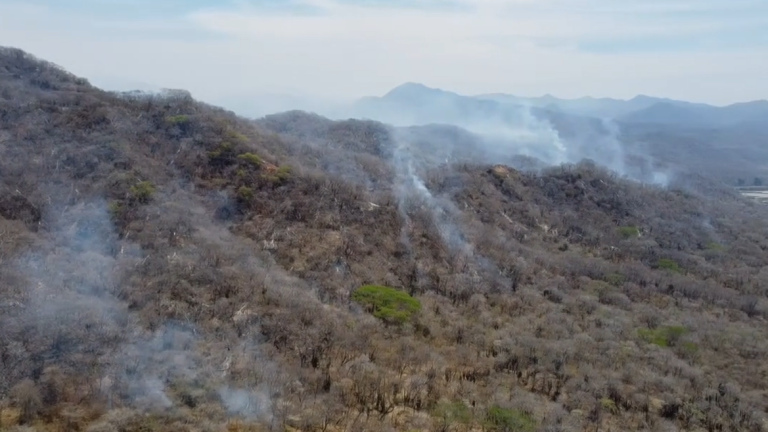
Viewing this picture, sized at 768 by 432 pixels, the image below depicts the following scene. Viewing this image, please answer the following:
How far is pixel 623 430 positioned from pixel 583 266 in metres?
12.1

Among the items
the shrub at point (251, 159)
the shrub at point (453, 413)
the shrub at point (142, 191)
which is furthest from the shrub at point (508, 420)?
the shrub at point (251, 159)

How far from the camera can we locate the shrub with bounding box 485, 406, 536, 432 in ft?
37.2

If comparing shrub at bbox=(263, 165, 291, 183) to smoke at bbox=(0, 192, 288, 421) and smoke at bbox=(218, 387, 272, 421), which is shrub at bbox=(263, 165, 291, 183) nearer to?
smoke at bbox=(0, 192, 288, 421)

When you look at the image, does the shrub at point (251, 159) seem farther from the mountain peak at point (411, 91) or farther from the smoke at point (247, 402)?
the mountain peak at point (411, 91)

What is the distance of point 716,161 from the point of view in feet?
304

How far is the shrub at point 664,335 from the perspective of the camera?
16547mm

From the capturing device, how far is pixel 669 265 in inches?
980

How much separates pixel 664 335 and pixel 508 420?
7.86m

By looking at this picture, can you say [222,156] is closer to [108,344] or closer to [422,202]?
[422,202]

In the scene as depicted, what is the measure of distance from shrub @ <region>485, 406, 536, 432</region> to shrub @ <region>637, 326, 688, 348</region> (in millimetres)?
6719

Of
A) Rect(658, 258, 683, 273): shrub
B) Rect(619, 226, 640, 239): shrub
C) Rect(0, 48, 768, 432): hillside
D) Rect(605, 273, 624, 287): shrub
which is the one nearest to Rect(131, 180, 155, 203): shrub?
Rect(0, 48, 768, 432): hillside

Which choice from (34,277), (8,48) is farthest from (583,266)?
(8,48)

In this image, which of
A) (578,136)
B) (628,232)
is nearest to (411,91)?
(578,136)

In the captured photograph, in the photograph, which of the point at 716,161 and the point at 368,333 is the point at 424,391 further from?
the point at 716,161
